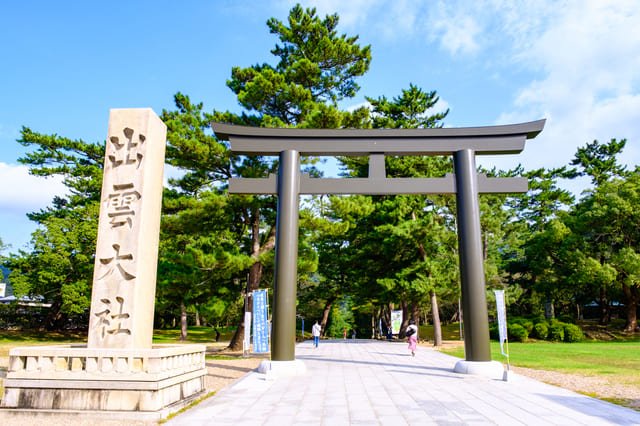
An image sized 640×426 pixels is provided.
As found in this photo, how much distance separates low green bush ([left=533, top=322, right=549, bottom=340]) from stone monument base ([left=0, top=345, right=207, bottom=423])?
26.4 metres

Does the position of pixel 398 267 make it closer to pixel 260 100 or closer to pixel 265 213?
pixel 265 213

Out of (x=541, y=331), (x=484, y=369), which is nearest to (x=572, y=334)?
(x=541, y=331)

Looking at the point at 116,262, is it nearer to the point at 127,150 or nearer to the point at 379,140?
the point at 127,150

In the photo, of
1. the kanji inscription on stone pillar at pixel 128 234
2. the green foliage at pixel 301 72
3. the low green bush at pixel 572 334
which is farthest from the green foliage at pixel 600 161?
the kanji inscription on stone pillar at pixel 128 234

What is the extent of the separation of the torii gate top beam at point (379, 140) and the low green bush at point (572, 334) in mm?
20886

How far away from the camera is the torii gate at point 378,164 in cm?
1060

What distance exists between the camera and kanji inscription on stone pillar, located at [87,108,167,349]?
6797 millimetres

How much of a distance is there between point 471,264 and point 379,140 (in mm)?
3909

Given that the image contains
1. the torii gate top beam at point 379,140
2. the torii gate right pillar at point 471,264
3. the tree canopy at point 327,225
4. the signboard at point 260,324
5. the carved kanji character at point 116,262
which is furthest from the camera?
the tree canopy at point 327,225

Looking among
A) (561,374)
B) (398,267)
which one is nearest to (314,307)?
(398,267)

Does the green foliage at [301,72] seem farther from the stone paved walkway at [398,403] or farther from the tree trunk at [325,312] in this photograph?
the tree trunk at [325,312]

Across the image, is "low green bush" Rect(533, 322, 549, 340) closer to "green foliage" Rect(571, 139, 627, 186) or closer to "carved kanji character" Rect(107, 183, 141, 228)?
"green foliage" Rect(571, 139, 627, 186)

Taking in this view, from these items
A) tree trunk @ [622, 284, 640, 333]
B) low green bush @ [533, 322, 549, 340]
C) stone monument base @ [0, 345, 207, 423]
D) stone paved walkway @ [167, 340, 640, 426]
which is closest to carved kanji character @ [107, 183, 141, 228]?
stone monument base @ [0, 345, 207, 423]

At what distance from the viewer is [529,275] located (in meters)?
37.6
